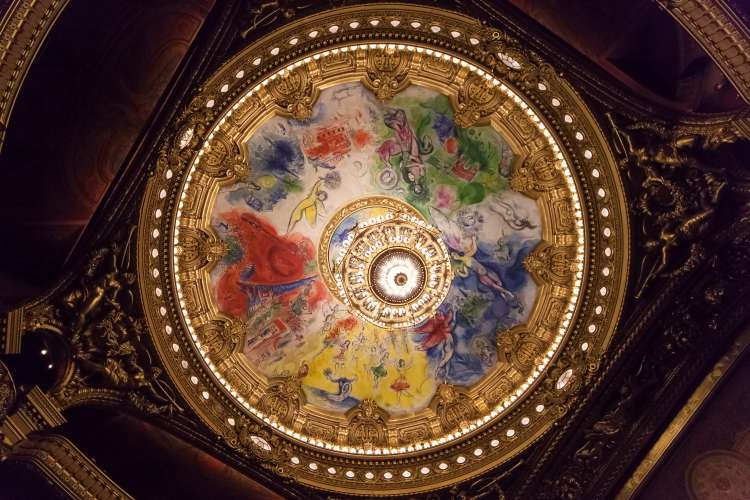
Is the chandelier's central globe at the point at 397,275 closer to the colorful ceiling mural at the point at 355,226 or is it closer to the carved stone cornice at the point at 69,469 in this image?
the colorful ceiling mural at the point at 355,226

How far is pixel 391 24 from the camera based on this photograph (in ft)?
33.7

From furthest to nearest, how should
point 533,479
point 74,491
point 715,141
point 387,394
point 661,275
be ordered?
1. point 387,394
2. point 533,479
3. point 661,275
4. point 74,491
5. point 715,141

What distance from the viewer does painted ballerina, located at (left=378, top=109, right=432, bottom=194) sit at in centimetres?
1196

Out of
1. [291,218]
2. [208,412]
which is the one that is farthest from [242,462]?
[291,218]

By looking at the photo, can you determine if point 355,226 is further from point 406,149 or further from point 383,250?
point 406,149

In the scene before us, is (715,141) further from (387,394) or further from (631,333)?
(387,394)

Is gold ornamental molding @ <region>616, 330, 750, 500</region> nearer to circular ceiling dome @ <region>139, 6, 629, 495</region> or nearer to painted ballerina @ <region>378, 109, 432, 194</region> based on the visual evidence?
circular ceiling dome @ <region>139, 6, 629, 495</region>

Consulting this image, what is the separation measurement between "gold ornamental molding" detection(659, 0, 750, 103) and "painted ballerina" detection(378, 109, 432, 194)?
5362mm

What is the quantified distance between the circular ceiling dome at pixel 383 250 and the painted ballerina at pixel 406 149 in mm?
39

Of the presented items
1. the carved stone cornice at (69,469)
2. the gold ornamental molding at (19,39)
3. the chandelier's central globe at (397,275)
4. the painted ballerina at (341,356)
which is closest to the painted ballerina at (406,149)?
the chandelier's central globe at (397,275)

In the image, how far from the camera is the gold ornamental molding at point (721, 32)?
7.13 meters

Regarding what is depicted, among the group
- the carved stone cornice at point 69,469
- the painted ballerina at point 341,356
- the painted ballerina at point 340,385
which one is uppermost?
the painted ballerina at point 341,356

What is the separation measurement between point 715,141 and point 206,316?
916 centimetres

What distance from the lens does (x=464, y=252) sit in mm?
13039
